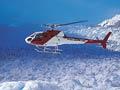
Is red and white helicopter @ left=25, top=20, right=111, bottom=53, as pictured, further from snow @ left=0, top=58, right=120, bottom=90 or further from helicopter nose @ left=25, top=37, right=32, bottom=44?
snow @ left=0, top=58, right=120, bottom=90

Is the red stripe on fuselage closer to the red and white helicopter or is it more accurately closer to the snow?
the red and white helicopter

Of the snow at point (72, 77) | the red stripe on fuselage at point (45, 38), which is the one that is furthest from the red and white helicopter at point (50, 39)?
the snow at point (72, 77)

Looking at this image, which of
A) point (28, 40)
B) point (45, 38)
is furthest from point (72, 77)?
point (45, 38)

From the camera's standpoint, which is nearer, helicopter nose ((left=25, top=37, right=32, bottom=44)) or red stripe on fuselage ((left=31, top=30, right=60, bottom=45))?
red stripe on fuselage ((left=31, top=30, right=60, bottom=45))

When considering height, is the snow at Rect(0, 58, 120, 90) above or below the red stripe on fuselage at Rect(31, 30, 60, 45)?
below

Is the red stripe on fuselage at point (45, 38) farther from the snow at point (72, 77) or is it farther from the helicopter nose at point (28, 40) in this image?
the snow at point (72, 77)

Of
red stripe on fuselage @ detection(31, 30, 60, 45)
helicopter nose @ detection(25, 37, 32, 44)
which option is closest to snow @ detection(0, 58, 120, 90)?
helicopter nose @ detection(25, 37, 32, 44)

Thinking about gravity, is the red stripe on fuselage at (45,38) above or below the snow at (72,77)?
above

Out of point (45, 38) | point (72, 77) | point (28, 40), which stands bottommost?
point (72, 77)

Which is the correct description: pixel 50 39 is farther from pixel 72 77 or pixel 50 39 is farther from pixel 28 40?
pixel 72 77

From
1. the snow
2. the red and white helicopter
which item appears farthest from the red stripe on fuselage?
the snow

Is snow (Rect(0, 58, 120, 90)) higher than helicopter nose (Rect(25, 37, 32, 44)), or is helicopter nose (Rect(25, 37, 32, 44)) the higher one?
helicopter nose (Rect(25, 37, 32, 44))

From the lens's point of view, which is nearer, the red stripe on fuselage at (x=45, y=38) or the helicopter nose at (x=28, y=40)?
the red stripe on fuselage at (x=45, y=38)

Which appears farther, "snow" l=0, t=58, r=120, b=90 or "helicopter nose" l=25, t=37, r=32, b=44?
"snow" l=0, t=58, r=120, b=90
